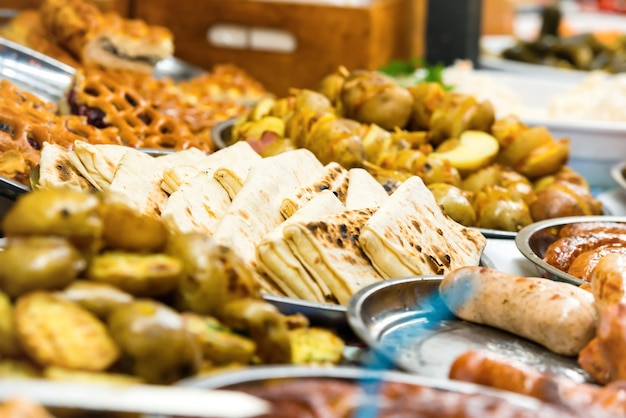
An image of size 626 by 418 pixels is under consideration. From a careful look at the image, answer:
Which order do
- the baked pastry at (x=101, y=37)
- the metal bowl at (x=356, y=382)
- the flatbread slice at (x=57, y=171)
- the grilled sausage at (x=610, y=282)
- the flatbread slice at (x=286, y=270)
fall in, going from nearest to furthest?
the metal bowl at (x=356, y=382), the grilled sausage at (x=610, y=282), the flatbread slice at (x=286, y=270), the flatbread slice at (x=57, y=171), the baked pastry at (x=101, y=37)

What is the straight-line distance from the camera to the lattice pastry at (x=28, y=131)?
2.30 m

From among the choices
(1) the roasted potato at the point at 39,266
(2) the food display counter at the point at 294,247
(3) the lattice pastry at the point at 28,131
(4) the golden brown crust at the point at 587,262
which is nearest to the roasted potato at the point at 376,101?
(2) the food display counter at the point at 294,247

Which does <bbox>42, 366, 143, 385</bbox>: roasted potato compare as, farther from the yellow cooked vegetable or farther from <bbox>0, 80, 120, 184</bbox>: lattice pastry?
<bbox>0, 80, 120, 184</bbox>: lattice pastry

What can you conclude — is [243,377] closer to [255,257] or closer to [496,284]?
[255,257]

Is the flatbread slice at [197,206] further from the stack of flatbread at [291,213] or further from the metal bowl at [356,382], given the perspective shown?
the metal bowl at [356,382]

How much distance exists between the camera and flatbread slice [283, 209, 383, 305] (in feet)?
5.76

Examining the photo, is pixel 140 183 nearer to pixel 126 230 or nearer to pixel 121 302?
pixel 126 230

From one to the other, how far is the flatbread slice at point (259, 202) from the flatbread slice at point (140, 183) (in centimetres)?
20

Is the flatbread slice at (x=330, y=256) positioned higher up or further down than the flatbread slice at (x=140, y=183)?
further down

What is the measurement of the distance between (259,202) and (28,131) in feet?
2.96

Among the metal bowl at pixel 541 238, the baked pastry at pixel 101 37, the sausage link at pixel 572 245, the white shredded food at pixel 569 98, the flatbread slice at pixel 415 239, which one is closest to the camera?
the flatbread slice at pixel 415 239

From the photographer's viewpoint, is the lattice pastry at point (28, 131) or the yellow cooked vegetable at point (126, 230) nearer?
the yellow cooked vegetable at point (126, 230)

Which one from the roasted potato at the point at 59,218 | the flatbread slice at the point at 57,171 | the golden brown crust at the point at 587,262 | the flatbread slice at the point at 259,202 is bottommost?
the golden brown crust at the point at 587,262


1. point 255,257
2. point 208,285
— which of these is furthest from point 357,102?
point 208,285
